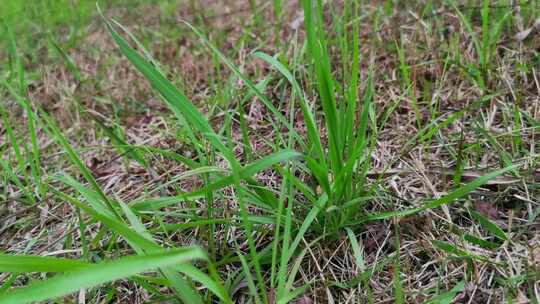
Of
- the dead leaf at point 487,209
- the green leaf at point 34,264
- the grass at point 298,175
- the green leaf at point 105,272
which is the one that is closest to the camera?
the green leaf at point 105,272

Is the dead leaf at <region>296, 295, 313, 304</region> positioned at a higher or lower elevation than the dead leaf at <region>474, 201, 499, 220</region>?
lower

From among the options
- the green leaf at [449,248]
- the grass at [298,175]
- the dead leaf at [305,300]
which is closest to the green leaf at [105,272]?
the grass at [298,175]

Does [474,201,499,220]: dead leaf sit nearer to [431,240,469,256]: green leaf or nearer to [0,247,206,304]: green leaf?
[431,240,469,256]: green leaf

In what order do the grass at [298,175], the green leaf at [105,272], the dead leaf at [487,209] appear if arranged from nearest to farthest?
the green leaf at [105,272]
the grass at [298,175]
the dead leaf at [487,209]

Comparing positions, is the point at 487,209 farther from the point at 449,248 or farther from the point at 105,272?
the point at 105,272

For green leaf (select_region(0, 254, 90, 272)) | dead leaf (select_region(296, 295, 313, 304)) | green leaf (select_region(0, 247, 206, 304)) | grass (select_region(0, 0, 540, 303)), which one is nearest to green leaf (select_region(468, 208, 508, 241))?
grass (select_region(0, 0, 540, 303))

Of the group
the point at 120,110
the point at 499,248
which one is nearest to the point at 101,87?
the point at 120,110

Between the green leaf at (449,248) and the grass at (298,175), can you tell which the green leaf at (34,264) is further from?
the green leaf at (449,248)

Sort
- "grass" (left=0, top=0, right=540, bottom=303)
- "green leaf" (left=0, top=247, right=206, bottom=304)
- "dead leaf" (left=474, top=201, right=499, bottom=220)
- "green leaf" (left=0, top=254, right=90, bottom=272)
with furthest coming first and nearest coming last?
"dead leaf" (left=474, top=201, right=499, bottom=220)
"grass" (left=0, top=0, right=540, bottom=303)
"green leaf" (left=0, top=254, right=90, bottom=272)
"green leaf" (left=0, top=247, right=206, bottom=304)
